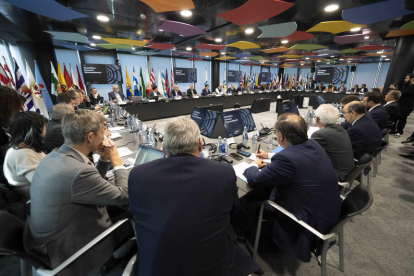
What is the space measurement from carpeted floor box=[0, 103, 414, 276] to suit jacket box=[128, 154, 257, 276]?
1.09 m

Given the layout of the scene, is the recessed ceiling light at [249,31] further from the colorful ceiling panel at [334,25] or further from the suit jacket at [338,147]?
the suit jacket at [338,147]

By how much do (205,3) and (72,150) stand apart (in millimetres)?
3696

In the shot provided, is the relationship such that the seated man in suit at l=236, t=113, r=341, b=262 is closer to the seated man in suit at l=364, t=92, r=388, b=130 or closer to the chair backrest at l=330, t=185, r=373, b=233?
the chair backrest at l=330, t=185, r=373, b=233

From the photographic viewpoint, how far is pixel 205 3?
338cm

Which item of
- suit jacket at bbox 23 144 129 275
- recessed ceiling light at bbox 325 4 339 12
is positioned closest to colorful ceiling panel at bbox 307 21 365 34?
recessed ceiling light at bbox 325 4 339 12

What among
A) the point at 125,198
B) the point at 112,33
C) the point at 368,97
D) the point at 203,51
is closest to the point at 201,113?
the point at 125,198

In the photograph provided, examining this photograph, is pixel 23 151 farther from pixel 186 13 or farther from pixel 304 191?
pixel 186 13

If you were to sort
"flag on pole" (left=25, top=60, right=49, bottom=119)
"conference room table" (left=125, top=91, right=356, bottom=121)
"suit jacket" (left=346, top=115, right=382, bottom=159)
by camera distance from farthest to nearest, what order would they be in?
1. "conference room table" (left=125, top=91, right=356, bottom=121)
2. "flag on pole" (left=25, top=60, right=49, bottom=119)
3. "suit jacket" (left=346, top=115, right=382, bottom=159)

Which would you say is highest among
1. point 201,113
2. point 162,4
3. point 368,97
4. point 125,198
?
point 162,4

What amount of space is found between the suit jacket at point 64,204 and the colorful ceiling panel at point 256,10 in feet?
11.6

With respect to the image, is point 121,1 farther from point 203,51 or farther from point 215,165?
point 203,51

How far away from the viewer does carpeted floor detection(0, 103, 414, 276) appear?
5.17 feet

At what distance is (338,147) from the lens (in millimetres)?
1846

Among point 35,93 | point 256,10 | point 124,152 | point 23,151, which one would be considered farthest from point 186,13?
point 35,93
